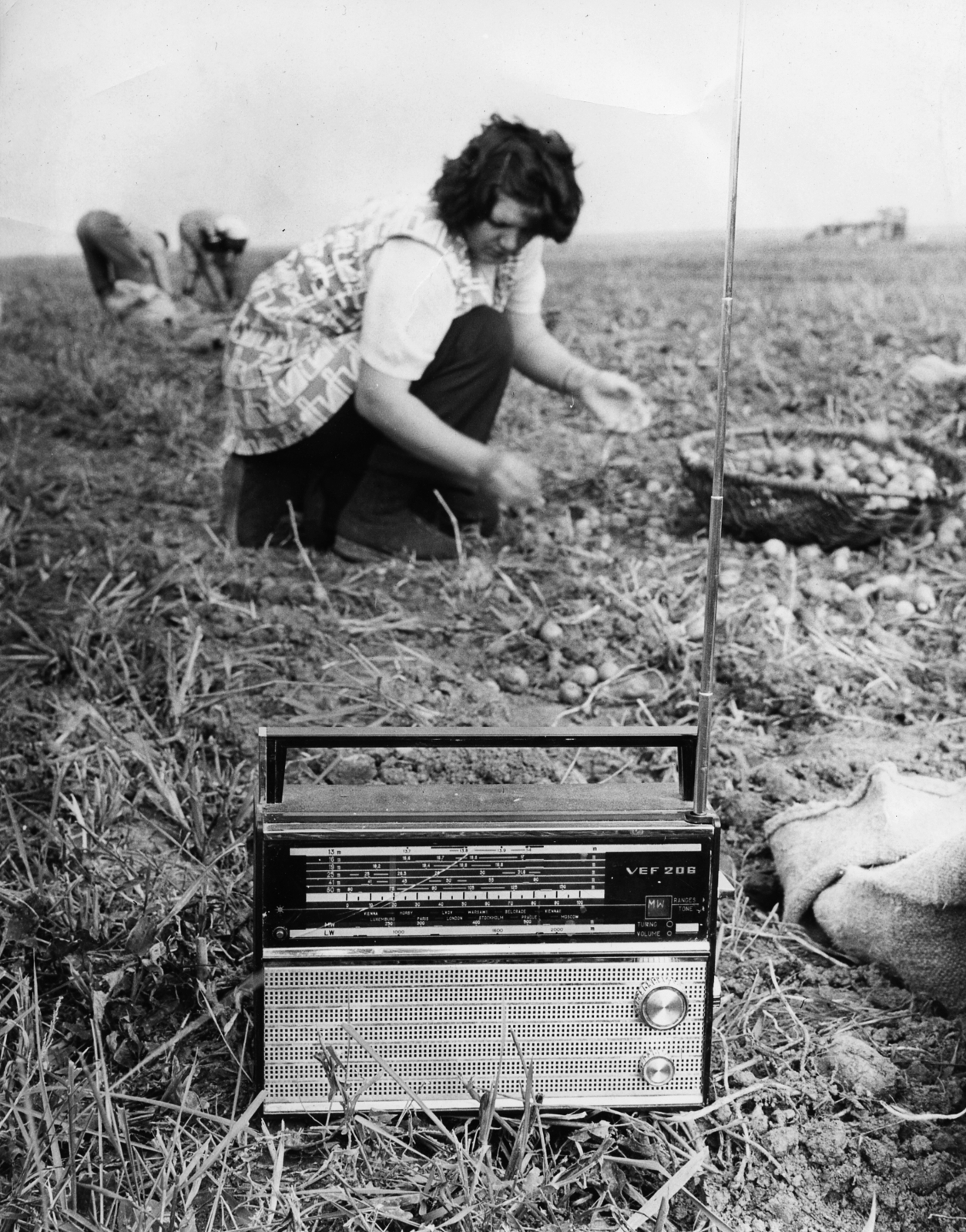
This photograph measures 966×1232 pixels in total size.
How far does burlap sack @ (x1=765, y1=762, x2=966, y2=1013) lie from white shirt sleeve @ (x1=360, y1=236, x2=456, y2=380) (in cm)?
144

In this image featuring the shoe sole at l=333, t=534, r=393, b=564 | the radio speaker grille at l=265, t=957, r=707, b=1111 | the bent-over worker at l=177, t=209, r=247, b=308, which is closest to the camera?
the radio speaker grille at l=265, t=957, r=707, b=1111

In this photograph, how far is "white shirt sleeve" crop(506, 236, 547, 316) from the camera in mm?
3234

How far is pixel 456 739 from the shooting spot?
1647 millimetres

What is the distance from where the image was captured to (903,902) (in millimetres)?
2086

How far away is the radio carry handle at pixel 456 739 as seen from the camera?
163cm

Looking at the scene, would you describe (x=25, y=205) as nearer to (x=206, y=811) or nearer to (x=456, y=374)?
(x=456, y=374)

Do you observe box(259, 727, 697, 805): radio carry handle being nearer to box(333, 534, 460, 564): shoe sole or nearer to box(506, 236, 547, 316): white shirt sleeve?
box(333, 534, 460, 564): shoe sole

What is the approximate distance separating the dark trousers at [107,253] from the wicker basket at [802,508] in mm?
1452

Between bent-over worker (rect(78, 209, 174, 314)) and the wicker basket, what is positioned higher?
bent-over worker (rect(78, 209, 174, 314))

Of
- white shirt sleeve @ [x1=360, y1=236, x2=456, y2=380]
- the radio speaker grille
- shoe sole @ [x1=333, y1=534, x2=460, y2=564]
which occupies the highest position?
white shirt sleeve @ [x1=360, y1=236, x2=456, y2=380]

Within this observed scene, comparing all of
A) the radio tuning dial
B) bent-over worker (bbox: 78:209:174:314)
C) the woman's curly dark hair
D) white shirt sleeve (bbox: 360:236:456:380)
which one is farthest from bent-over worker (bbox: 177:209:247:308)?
the radio tuning dial

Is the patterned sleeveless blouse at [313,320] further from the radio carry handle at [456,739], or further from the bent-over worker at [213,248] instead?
the radio carry handle at [456,739]

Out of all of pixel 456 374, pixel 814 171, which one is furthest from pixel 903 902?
pixel 814 171

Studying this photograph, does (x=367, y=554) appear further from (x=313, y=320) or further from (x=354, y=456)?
(x=313, y=320)
